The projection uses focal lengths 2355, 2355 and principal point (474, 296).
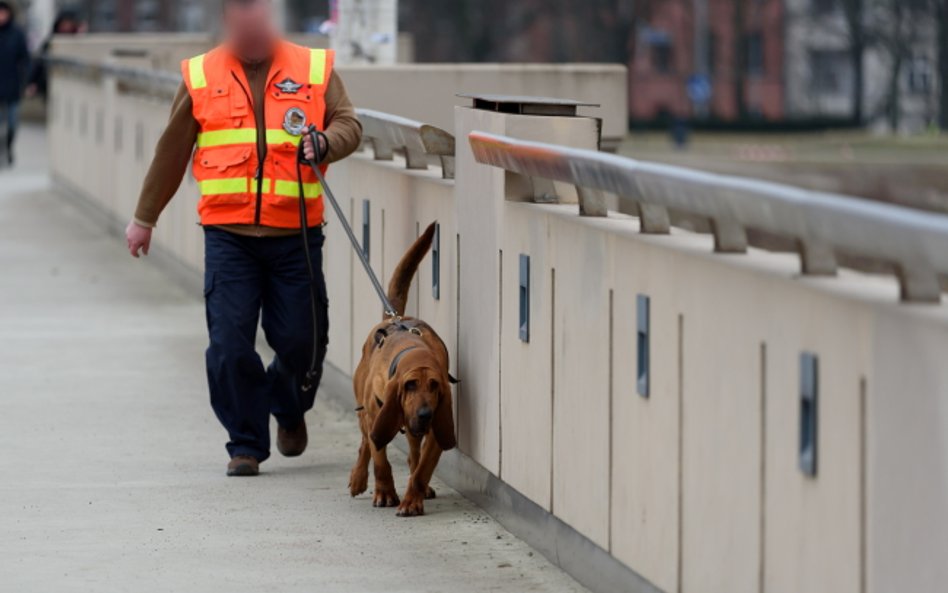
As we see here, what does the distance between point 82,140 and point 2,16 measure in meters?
5.65

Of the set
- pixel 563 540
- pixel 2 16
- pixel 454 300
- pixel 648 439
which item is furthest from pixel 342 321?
pixel 2 16

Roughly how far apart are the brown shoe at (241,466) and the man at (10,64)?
18290 mm

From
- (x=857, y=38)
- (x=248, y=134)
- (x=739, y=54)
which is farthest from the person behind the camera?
(x=739, y=54)

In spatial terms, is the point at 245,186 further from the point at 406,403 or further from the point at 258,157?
the point at 406,403

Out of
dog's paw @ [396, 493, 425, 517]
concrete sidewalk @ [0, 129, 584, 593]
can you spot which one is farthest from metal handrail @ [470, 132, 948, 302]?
dog's paw @ [396, 493, 425, 517]

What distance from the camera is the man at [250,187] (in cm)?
856

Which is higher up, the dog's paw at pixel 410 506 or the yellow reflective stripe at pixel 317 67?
the yellow reflective stripe at pixel 317 67

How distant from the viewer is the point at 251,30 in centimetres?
860

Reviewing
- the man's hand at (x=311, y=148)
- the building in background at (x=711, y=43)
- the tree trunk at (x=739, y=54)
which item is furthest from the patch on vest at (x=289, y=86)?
the tree trunk at (x=739, y=54)

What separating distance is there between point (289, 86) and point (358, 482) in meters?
1.48

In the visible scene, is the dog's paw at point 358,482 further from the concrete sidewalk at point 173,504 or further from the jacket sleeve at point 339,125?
the jacket sleeve at point 339,125

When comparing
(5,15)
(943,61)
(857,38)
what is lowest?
(943,61)

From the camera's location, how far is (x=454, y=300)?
27.8 feet

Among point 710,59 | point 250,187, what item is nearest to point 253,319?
point 250,187
